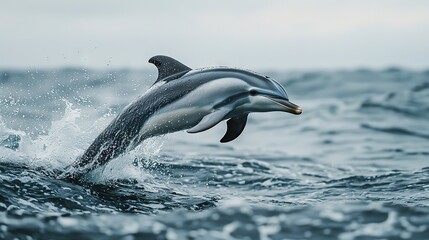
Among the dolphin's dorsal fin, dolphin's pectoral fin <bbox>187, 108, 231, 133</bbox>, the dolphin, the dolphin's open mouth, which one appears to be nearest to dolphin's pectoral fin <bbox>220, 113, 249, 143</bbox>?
the dolphin

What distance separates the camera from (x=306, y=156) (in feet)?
50.5

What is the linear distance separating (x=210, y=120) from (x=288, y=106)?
0.89 metres

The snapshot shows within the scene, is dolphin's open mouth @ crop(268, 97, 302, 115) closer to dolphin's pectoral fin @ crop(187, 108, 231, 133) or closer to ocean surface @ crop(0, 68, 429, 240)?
dolphin's pectoral fin @ crop(187, 108, 231, 133)

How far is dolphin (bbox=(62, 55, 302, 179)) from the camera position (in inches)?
313

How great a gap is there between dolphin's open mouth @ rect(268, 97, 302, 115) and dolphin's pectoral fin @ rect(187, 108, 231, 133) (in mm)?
575

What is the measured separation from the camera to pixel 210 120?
306 inches

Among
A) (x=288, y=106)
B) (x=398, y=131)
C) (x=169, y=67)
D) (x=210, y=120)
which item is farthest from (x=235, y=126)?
(x=398, y=131)

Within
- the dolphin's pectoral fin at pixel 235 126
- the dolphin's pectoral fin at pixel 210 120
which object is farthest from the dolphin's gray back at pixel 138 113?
the dolphin's pectoral fin at pixel 235 126

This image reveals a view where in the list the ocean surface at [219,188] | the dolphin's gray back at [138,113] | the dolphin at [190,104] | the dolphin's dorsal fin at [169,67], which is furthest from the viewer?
the dolphin's dorsal fin at [169,67]

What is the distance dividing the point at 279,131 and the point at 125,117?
42.2 ft

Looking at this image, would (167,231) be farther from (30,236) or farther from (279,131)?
(279,131)

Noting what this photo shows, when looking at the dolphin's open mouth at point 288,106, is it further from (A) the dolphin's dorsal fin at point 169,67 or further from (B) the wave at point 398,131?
(B) the wave at point 398,131

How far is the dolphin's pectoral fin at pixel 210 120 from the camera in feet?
25.3

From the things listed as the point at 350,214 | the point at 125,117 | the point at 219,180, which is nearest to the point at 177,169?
the point at 219,180
